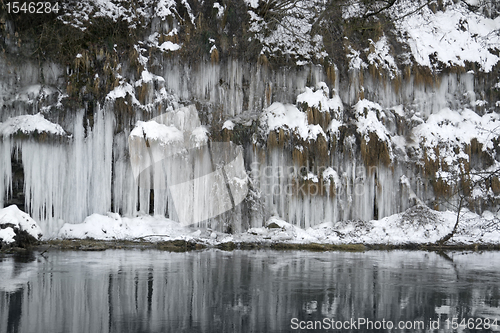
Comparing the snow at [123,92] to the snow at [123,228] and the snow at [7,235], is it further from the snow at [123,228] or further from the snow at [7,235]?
the snow at [7,235]

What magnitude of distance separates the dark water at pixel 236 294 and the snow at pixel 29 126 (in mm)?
5864

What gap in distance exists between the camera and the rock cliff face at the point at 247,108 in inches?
774

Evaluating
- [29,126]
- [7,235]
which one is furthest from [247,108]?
[7,235]

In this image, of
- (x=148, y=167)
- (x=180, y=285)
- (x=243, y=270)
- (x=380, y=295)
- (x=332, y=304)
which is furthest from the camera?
(x=148, y=167)

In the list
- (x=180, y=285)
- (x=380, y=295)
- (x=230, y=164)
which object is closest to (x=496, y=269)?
(x=380, y=295)

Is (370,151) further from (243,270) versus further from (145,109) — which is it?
(243,270)

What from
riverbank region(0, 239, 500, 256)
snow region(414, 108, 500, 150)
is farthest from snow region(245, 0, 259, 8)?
riverbank region(0, 239, 500, 256)

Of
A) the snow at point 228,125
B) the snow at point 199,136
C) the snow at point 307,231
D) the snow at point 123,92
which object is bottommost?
the snow at point 307,231

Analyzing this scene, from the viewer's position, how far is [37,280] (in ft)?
34.5

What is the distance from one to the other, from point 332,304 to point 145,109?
44.2ft

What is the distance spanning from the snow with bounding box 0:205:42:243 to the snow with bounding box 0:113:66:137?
319cm

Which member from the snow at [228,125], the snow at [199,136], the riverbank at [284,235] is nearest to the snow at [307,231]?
the riverbank at [284,235]

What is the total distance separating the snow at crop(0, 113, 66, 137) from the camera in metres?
18.9

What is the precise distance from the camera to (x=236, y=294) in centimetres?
963
